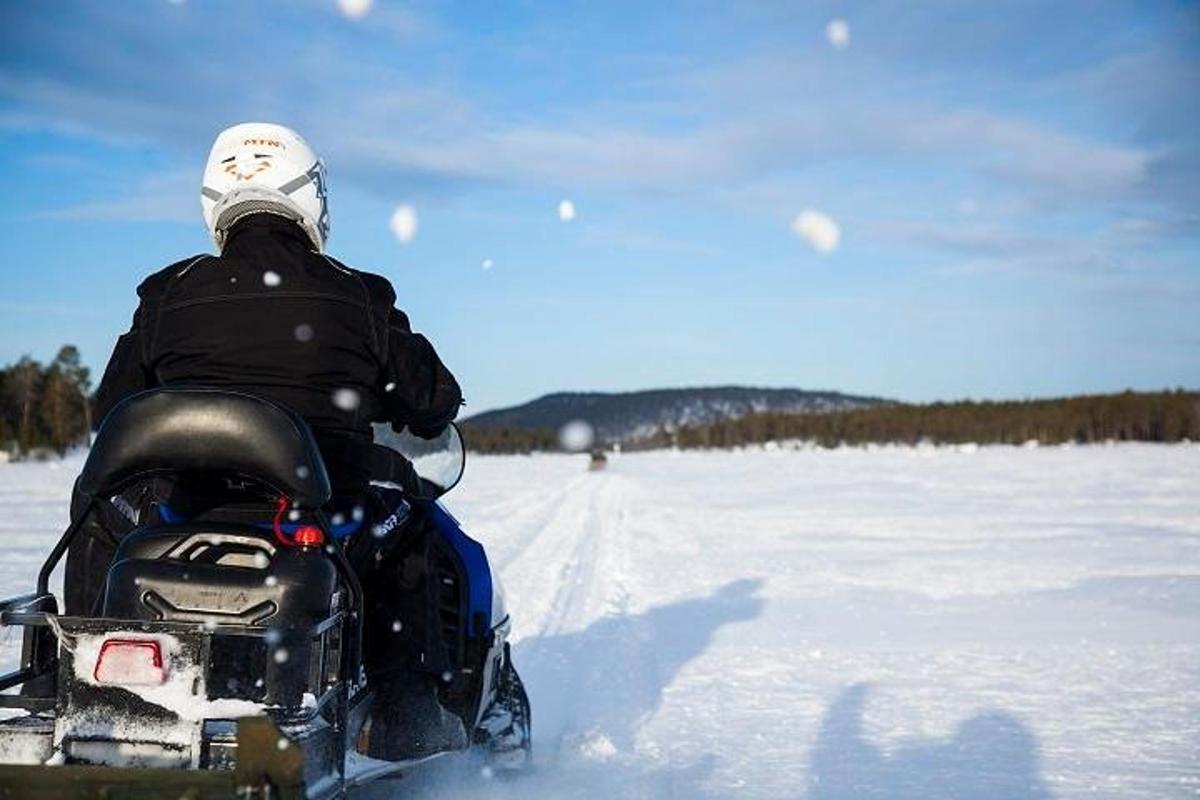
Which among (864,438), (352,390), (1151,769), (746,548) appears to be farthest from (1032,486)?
(864,438)

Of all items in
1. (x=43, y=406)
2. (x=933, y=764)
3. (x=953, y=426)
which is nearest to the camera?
(x=933, y=764)

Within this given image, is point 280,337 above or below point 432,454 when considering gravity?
above

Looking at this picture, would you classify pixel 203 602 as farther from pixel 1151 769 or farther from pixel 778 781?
pixel 1151 769

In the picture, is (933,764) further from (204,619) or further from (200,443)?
(200,443)

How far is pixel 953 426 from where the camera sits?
5167 inches

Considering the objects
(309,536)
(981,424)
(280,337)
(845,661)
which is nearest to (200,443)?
(309,536)

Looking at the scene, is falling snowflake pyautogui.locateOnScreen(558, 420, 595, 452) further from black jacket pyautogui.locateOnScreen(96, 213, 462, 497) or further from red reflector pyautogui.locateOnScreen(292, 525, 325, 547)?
red reflector pyautogui.locateOnScreen(292, 525, 325, 547)

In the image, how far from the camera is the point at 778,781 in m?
3.68

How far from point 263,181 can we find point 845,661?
4.25 meters

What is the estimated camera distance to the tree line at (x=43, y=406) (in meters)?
68.8

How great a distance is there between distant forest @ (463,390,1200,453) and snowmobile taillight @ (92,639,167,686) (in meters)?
102

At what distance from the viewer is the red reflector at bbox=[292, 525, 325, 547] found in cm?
237

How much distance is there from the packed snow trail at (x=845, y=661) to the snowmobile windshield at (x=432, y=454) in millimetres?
1038

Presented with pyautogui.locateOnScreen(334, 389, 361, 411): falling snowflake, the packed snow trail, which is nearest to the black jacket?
pyautogui.locateOnScreen(334, 389, 361, 411): falling snowflake
